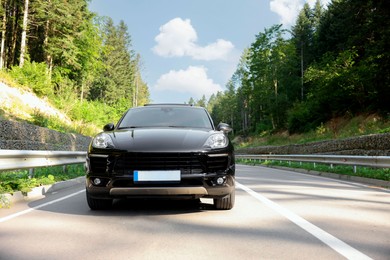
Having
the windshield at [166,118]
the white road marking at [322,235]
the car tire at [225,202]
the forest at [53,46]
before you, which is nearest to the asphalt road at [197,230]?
the white road marking at [322,235]

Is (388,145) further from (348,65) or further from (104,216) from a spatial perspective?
(348,65)

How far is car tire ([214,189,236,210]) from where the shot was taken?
558 centimetres

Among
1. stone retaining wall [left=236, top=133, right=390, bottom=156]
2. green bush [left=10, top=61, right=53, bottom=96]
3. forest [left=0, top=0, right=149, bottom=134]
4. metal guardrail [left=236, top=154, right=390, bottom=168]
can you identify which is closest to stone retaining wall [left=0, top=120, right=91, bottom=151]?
green bush [left=10, top=61, right=53, bottom=96]

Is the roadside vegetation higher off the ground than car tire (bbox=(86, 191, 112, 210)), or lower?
higher

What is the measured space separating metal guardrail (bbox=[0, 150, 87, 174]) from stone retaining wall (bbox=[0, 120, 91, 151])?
4.44 meters

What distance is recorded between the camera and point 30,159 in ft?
26.4

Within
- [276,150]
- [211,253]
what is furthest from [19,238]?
[276,150]

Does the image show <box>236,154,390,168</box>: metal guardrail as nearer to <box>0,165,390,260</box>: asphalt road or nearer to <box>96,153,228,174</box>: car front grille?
<box>0,165,390,260</box>: asphalt road

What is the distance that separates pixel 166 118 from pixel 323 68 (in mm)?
30118

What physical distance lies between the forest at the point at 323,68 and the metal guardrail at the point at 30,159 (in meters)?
20.4

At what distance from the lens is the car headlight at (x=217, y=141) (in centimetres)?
546

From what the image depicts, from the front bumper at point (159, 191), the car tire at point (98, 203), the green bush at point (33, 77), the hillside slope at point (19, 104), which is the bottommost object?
the car tire at point (98, 203)

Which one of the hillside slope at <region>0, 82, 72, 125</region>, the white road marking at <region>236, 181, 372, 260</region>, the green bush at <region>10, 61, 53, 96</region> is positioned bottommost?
the white road marking at <region>236, 181, 372, 260</region>

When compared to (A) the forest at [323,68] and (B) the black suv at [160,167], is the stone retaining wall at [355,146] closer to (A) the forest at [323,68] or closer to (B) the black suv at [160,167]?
(A) the forest at [323,68]
